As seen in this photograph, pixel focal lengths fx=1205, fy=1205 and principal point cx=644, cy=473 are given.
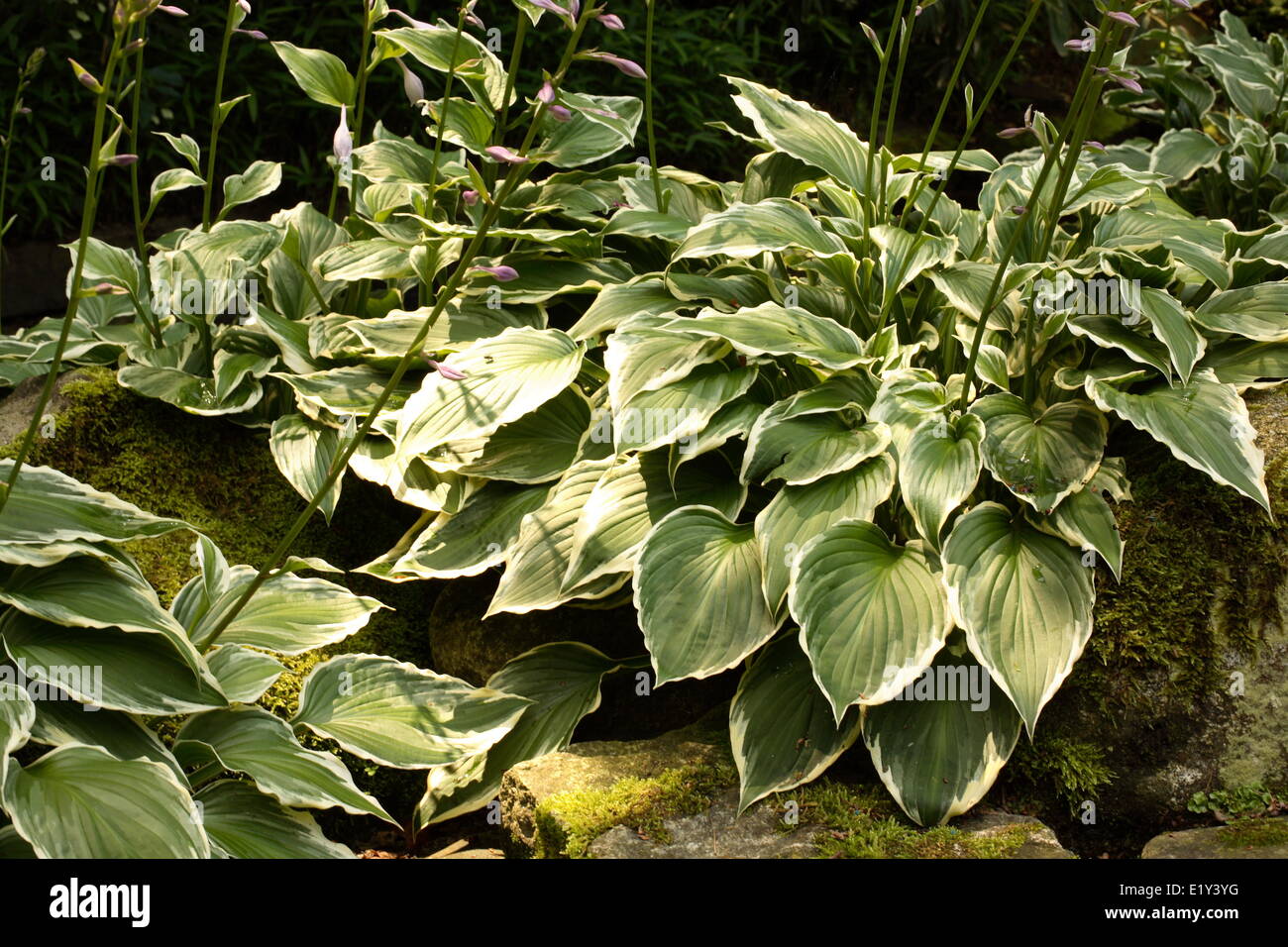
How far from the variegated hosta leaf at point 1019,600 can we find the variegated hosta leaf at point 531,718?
2.81ft

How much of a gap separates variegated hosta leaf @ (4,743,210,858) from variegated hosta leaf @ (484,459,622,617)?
2.76 ft

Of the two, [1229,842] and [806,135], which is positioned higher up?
[806,135]

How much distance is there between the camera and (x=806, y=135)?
3.44 metres

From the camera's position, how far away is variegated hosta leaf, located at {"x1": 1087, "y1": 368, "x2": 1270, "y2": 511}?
2.57m

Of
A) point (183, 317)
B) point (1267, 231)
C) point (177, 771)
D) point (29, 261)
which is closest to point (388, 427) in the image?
point (183, 317)

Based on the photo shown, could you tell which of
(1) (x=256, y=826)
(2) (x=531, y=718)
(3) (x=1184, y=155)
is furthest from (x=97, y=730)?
(3) (x=1184, y=155)

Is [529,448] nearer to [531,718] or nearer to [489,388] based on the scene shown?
[489,388]

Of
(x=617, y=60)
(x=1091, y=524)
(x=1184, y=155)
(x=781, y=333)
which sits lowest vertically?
(x=1091, y=524)

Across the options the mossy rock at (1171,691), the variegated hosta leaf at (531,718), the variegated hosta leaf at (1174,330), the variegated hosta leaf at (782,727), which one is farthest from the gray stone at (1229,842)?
the variegated hosta leaf at (531,718)

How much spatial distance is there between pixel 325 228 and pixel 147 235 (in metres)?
2.17

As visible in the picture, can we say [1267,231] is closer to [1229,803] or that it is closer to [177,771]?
[1229,803]

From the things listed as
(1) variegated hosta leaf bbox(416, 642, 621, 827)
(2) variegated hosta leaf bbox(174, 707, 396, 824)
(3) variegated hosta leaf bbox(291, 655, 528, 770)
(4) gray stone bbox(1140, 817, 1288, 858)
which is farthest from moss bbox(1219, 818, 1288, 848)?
(2) variegated hosta leaf bbox(174, 707, 396, 824)

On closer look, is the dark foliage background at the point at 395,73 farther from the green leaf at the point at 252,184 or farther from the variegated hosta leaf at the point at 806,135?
the variegated hosta leaf at the point at 806,135

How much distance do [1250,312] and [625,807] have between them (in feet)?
6.45
